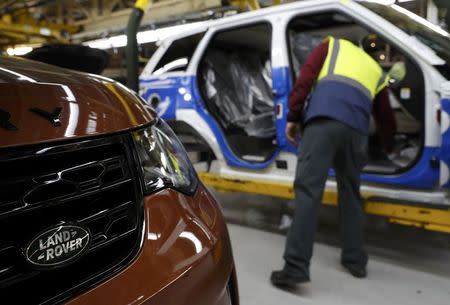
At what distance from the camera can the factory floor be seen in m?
2.43

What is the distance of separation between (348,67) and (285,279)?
135 cm

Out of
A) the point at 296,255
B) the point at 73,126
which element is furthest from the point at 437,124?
the point at 73,126

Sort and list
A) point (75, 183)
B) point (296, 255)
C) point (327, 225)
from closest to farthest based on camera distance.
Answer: point (75, 183) < point (296, 255) < point (327, 225)

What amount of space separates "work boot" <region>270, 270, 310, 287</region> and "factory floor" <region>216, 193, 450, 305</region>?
0.17 feet

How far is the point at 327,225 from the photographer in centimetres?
372

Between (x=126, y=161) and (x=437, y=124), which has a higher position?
(x=126, y=161)

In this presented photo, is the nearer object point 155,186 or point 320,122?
point 155,186

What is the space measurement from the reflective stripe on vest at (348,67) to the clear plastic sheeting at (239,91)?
1.41 metres

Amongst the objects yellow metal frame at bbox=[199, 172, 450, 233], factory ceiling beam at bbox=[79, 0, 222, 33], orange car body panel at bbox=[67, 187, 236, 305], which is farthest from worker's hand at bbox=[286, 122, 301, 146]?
factory ceiling beam at bbox=[79, 0, 222, 33]

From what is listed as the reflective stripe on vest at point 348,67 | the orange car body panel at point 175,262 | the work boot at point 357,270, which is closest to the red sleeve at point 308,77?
the reflective stripe on vest at point 348,67

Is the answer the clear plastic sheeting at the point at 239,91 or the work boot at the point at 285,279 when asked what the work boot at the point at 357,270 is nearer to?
the work boot at the point at 285,279

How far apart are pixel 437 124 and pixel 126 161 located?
7.08ft

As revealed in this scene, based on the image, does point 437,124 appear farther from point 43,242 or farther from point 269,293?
point 43,242

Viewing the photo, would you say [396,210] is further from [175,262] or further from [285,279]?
[175,262]
